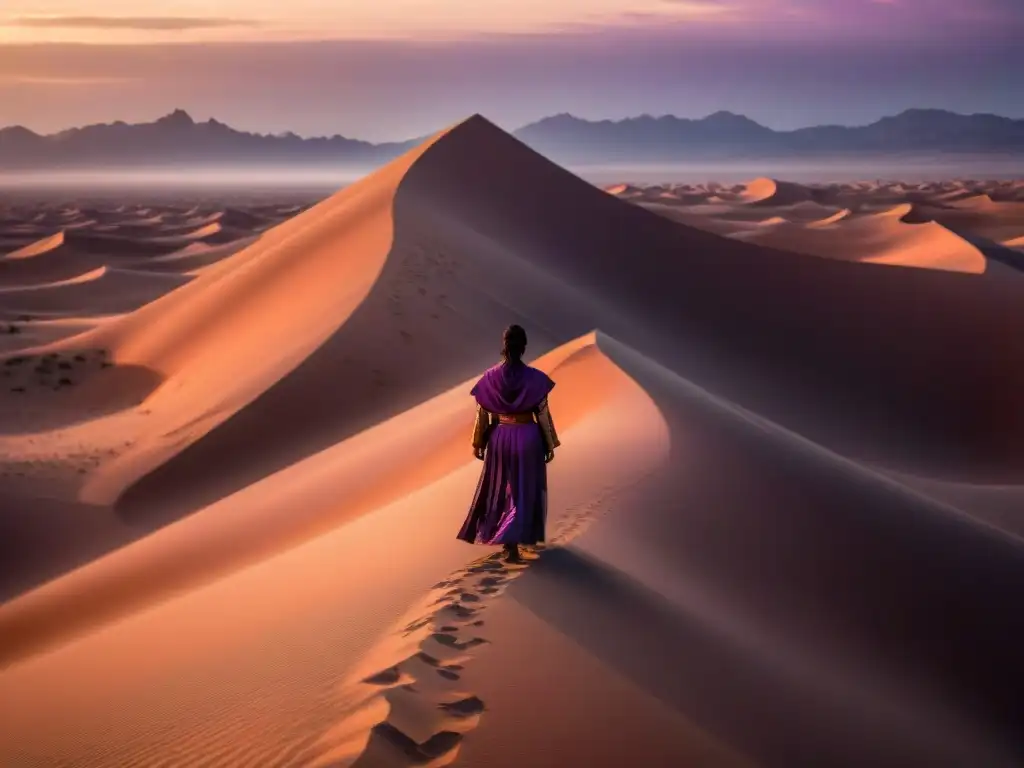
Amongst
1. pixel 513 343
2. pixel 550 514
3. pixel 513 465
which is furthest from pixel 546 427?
pixel 550 514

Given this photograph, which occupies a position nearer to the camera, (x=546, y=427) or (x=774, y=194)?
(x=546, y=427)

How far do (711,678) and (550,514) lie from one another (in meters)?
2.19

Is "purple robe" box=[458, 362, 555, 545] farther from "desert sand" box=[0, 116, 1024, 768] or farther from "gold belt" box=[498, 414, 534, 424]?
"desert sand" box=[0, 116, 1024, 768]

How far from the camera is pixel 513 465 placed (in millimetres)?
5645

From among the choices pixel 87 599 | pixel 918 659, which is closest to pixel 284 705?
pixel 918 659

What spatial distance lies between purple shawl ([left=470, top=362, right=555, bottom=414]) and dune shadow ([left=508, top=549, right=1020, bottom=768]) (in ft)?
2.87

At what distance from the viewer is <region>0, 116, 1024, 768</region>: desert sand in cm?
461

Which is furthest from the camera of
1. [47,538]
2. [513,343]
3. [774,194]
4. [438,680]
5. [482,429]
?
[774,194]

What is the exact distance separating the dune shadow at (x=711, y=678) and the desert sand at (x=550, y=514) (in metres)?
0.02

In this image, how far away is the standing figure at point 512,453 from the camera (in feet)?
18.4

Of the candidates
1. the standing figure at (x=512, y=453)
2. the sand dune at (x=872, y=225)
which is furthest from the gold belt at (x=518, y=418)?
the sand dune at (x=872, y=225)

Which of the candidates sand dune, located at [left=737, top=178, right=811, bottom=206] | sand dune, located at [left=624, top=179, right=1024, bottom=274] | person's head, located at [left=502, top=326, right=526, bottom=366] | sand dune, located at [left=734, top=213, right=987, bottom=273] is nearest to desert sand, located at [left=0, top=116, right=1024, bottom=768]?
person's head, located at [left=502, top=326, right=526, bottom=366]

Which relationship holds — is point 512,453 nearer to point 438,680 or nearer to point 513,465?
point 513,465

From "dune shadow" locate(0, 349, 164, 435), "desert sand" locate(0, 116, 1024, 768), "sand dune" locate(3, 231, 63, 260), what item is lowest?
"sand dune" locate(3, 231, 63, 260)
